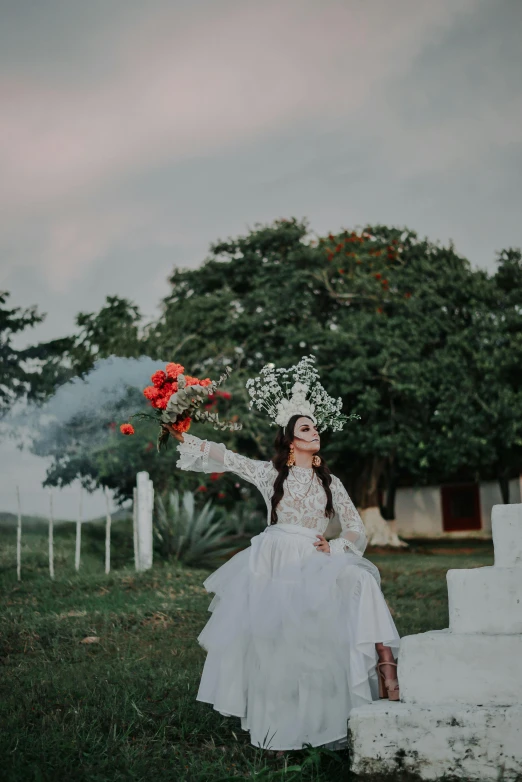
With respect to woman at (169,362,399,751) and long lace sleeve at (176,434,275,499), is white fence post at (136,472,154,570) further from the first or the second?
woman at (169,362,399,751)

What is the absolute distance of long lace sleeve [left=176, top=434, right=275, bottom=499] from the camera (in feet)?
17.0

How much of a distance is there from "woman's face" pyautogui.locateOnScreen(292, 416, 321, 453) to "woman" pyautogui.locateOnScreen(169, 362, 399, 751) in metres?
0.38

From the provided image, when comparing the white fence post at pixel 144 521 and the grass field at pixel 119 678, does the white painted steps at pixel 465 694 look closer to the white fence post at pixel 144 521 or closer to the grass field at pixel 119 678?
the grass field at pixel 119 678

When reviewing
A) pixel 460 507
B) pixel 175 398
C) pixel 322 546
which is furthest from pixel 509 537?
pixel 460 507

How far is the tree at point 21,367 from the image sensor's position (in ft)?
50.8

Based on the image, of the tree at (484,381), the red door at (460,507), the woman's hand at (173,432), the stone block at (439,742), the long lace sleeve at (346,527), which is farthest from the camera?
the red door at (460,507)

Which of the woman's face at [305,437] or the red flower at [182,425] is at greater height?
the red flower at [182,425]

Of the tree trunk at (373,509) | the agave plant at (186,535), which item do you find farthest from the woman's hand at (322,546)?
the tree trunk at (373,509)

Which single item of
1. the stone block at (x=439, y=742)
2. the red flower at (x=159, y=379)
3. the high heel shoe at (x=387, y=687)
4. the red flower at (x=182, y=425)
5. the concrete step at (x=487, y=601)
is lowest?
the stone block at (x=439, y=742)

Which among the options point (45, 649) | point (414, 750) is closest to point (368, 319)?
point (45, 649)

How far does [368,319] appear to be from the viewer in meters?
18.6

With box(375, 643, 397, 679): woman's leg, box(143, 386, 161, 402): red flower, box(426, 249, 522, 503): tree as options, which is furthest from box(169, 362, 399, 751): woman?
box(426, 249, 522, 503): tree

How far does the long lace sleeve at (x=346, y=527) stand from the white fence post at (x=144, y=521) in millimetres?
6586

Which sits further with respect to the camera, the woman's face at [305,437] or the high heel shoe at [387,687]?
the woman's face at [305,437]
